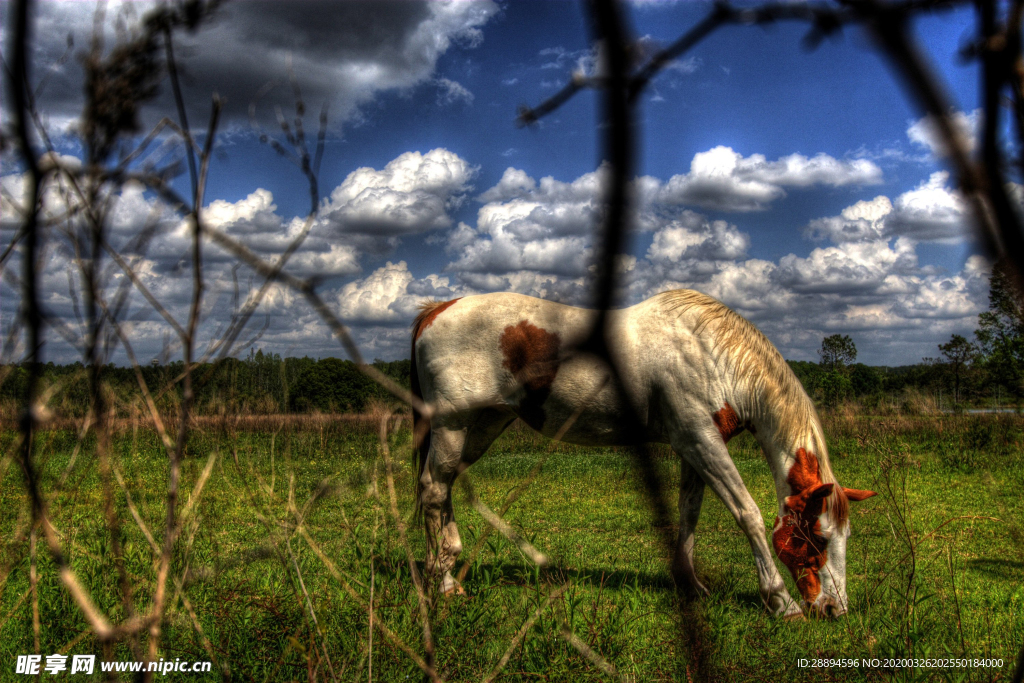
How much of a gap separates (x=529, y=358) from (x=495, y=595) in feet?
4.63

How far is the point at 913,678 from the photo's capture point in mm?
2391

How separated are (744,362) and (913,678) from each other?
1.87m

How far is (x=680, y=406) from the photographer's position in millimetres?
3818

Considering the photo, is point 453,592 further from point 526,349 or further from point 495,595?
point 526,349

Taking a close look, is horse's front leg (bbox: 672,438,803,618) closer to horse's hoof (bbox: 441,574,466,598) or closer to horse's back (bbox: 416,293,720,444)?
horse's back (bbox: 416,293,720,444)

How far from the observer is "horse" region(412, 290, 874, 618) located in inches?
139

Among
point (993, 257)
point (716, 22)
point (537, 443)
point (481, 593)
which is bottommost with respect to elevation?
point (537, 443)

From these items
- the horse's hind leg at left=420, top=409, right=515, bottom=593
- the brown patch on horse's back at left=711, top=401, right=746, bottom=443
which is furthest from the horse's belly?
the brown patch on horse's back at left=711, top=401, right=746, bottom=443

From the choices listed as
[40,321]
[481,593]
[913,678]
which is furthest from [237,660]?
[913,678]

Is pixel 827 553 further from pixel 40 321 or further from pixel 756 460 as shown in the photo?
pixel 756 460

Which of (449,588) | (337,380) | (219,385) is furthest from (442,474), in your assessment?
(337,380)

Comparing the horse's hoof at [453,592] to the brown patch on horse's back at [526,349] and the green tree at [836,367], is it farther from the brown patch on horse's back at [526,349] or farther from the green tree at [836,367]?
the green tree at [836,367]

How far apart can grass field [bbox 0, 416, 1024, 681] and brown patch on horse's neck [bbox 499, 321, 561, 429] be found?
83 cm

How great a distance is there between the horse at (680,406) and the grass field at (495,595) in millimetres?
269
